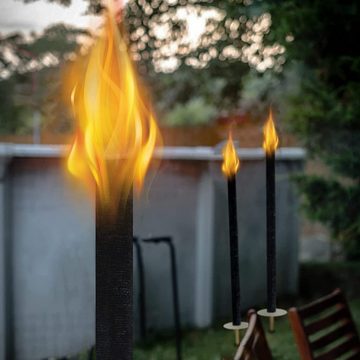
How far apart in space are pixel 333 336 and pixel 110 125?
185cm

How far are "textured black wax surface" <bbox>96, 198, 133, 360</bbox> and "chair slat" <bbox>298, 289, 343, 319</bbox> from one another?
60.6 inches

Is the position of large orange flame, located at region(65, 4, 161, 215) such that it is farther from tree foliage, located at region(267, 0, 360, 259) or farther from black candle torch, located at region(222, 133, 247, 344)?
tree foliage, located at region(267, 0, 360, 259)

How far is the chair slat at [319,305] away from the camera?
2303 mm

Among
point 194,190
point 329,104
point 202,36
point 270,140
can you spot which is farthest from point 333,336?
point 194,190

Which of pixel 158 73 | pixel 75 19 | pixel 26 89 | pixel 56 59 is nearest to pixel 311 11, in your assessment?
pixel 75 19

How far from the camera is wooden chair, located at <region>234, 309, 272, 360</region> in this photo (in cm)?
135

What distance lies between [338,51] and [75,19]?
174cm

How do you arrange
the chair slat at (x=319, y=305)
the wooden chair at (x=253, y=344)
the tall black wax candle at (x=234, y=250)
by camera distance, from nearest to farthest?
1. the tall black wax candle at (x=234, y=250)
2. the wooden chair at (x=253, y=344)
3. the chair slat at (x=319, y=305)

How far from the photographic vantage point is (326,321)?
8.13ft

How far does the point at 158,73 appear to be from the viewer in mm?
6164

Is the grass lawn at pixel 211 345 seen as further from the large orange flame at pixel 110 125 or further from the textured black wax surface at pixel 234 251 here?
the large orange flame at pixel 110 125

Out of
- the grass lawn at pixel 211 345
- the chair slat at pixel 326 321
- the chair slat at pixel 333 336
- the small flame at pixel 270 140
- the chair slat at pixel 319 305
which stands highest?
the small flame at pixel 270 140

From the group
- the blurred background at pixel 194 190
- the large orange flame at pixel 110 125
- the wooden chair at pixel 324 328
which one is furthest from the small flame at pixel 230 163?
the blurred background at pixel 194 190

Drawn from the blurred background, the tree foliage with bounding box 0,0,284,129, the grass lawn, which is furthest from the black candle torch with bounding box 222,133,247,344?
the grass lawn
